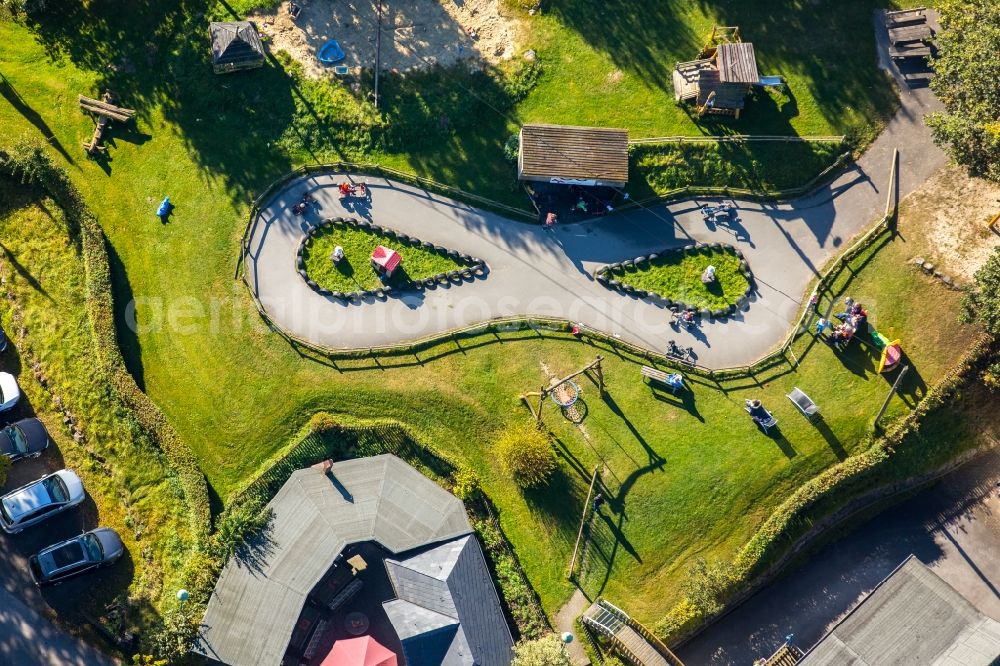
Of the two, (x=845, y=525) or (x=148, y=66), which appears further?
(x=148, y=66)

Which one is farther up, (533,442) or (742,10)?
(742,10)

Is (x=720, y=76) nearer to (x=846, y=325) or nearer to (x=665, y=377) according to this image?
(x=846, y=325)

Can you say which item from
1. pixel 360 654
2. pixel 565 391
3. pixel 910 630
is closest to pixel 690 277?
pixel 565 391

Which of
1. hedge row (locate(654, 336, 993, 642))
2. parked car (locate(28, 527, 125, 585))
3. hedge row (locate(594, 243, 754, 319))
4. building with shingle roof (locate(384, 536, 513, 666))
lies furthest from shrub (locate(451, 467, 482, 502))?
parked car (locate(28, 527, 125, 585))

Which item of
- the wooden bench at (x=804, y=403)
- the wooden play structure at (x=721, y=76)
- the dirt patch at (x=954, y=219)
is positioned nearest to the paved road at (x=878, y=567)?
the wooden bench at (x=804, y=403)

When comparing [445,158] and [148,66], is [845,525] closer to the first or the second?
[445,158]

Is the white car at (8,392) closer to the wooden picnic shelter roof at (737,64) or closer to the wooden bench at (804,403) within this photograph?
the wooden bench at (804,403)

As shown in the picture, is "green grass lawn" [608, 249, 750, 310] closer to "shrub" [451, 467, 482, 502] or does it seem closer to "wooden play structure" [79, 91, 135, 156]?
"shrub" [451, 467, 482, 502]

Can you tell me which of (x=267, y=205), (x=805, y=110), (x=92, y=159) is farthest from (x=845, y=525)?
(x=92, y=159)
